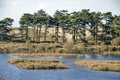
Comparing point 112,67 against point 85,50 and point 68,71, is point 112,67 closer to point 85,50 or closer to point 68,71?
point 68,71

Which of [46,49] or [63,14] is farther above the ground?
[63,14]

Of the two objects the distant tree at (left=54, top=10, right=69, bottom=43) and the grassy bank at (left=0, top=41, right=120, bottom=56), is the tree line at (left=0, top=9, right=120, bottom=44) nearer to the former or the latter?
the distant tree at (left=54, top=10, right=69, bottom=43)

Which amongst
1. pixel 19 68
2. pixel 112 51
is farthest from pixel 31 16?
pixel 19 68

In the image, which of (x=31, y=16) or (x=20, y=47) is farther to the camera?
(x=31, y=16)

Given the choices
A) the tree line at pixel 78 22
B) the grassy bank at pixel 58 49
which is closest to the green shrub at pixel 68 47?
the grassy bank at pixel 58 49

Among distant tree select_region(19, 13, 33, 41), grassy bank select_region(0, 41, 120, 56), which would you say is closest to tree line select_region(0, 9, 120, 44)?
distant tree select_region(19, 13, 33, 41)

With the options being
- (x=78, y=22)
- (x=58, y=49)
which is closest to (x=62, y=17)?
(x=78, y=22)

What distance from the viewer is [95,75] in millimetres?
52031

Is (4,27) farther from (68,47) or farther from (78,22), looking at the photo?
(68,47)

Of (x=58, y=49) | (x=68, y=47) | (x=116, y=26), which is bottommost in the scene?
(x=58, y=49)

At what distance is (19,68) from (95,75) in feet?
47.1

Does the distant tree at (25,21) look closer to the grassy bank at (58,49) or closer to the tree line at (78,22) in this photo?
the tree line at (78,22)

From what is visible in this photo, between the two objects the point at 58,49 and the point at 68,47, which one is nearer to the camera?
the point at 68,47

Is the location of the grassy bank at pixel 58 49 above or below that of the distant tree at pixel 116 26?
below
